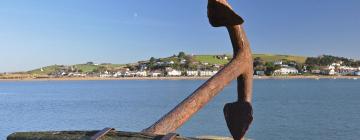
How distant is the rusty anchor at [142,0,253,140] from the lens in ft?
18.4

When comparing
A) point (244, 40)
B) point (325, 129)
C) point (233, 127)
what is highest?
point (244, 40)

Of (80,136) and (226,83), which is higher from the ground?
(226,83)

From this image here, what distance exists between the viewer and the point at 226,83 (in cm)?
625

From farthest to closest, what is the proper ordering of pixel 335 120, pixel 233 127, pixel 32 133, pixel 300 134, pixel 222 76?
pixel 335 120, pixel 300 134, pixel 222 76, pixel 233 127, pixel 32 133

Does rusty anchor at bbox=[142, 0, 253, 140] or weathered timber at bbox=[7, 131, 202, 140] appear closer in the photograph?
weathered timber at bbox=[7, 131, 202, 140]

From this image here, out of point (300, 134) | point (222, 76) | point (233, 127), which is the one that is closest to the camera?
point (233, 127)

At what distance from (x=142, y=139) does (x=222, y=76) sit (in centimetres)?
267

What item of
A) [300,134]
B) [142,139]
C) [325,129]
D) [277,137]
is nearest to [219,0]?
[142,139]

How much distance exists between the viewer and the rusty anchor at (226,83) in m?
5.60

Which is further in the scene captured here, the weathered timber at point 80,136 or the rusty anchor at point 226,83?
the rusty anchor at point 226,83

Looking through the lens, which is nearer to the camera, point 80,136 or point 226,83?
point 80,136

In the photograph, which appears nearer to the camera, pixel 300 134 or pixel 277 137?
pixel 277 137

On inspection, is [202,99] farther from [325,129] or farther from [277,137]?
[325,129]

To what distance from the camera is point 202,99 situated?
599cm
